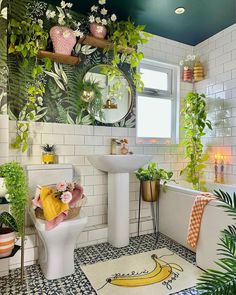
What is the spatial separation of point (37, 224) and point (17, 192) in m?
0.30

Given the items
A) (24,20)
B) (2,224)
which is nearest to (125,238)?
(2,224)

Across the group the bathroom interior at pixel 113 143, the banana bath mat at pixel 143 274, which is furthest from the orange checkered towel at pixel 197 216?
the banana bath mat at pixel 143 274

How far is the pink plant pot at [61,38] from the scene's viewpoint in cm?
233

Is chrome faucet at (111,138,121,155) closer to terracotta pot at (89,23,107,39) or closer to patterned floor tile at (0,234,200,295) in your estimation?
patterned floor tile at (0,234,200,295)

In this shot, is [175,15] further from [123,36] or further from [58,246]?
[58,246]

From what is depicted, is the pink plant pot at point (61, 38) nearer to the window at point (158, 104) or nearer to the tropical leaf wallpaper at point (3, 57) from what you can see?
the tropical leaf wallpaper at point (3, 57)

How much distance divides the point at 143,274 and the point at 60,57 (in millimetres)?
2257

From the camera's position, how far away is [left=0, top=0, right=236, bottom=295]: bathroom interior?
70.4 inches

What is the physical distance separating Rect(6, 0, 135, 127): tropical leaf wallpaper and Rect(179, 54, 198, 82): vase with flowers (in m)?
1.31

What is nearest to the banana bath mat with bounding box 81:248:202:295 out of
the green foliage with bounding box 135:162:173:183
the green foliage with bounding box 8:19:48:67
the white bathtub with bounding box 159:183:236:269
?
the white bathtub with bounding box 159:183:236:269

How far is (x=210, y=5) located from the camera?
2516mm

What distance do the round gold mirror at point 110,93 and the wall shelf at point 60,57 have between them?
22cm

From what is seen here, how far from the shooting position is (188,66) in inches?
135

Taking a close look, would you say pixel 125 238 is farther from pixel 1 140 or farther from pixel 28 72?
pixel 28 72
